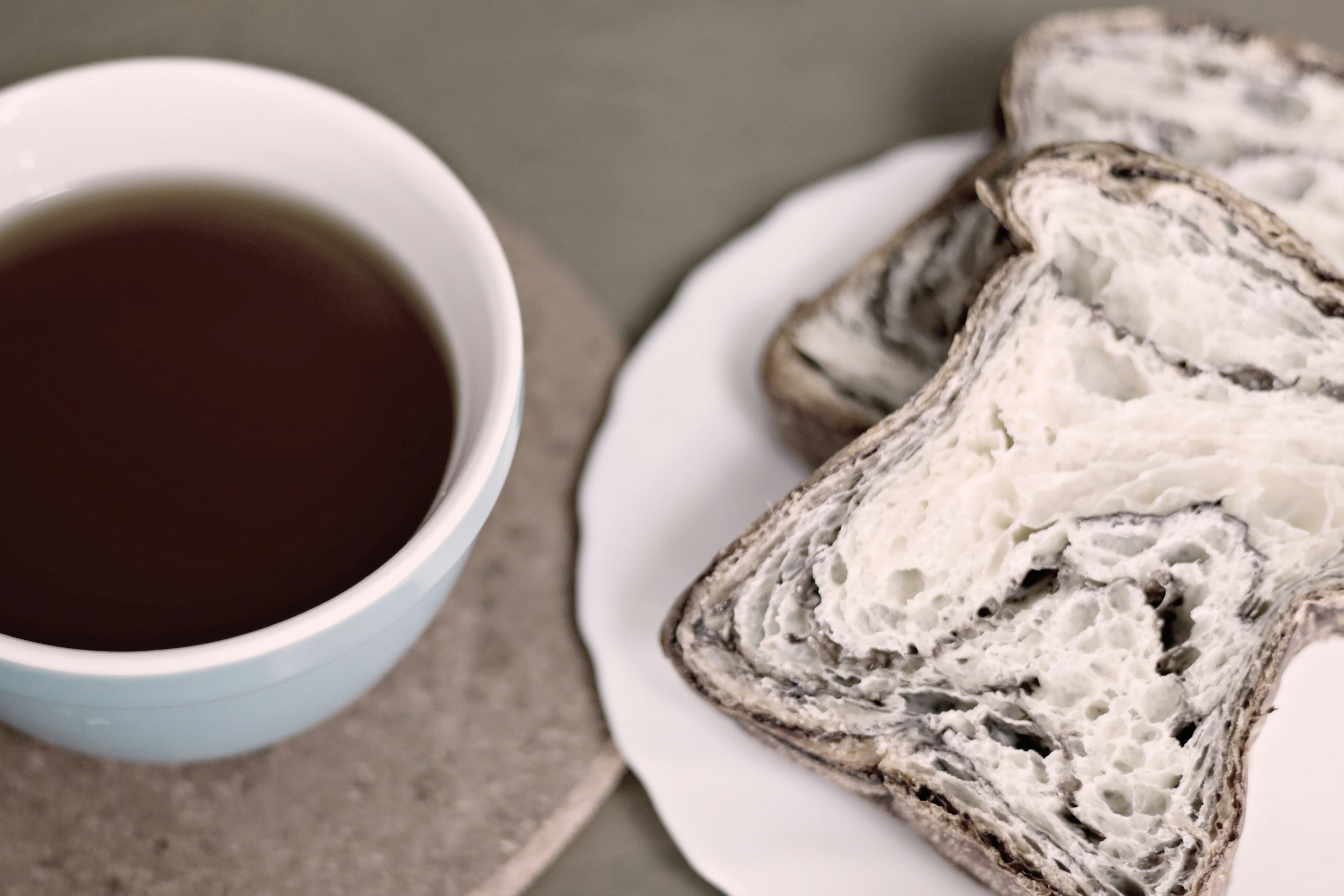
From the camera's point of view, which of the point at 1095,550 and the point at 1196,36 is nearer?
the point at 1095,550

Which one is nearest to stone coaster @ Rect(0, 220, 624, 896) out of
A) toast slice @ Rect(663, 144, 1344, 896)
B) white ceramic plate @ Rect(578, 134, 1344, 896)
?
white ceramic plate @ Rect(578, 134, 1344, 896)

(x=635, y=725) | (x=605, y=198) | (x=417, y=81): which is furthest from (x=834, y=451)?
(x=417, y=81)

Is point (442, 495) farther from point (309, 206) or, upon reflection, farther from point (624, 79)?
point (624, 79)

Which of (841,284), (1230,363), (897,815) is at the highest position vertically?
(1230,363)

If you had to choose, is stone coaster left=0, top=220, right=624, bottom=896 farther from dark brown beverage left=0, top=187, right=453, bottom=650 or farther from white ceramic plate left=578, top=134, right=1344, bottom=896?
dark brown beverage left=0, top=187, right=453, bottom=650

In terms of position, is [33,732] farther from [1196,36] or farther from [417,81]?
[1196,36]

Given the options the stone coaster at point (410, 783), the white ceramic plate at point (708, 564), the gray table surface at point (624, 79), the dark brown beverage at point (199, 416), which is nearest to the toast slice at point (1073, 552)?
the white ceramic plate at point (708, 564)

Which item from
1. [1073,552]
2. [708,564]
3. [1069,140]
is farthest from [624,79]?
[1073,552]

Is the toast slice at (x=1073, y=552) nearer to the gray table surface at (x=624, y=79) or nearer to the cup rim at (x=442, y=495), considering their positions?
the cup rim at (x=442, y=495)
